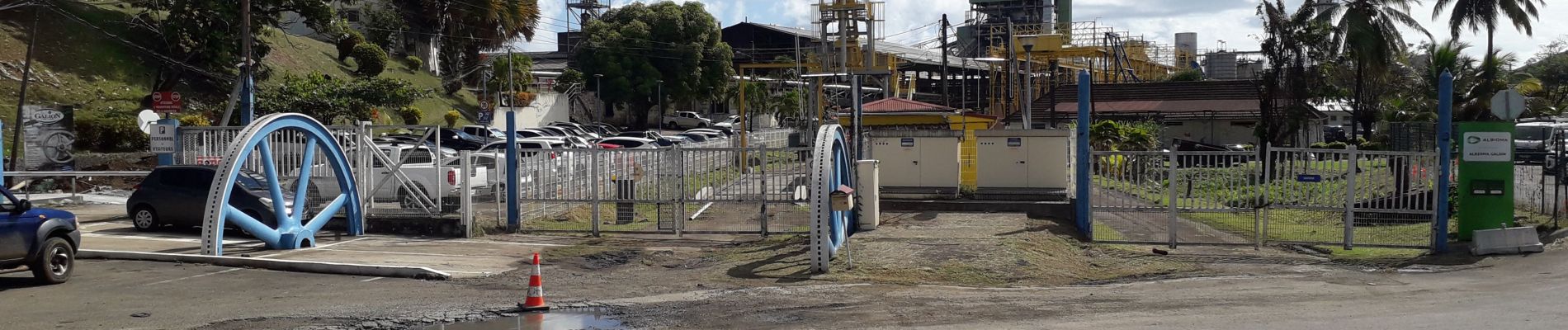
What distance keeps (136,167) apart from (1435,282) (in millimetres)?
27983

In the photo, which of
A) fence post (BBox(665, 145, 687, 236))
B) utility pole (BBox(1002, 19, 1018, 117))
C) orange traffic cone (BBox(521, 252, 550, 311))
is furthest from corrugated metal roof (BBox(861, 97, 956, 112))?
orange traffic cone (BBox(521, 252, 550, 311))

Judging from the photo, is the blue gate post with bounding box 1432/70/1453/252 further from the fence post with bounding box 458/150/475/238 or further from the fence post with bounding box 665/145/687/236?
the fence post with bounding box 458/150/475/238

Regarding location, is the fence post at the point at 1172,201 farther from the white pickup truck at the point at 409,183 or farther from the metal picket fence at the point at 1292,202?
the white pickup truck at the point at 409,183

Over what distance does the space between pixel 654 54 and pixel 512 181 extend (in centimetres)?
4753

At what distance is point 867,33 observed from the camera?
24.8 meters

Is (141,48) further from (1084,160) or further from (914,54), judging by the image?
(914,54)

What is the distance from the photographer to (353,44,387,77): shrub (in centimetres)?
4784

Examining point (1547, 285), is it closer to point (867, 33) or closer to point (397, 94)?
point (867, 33)

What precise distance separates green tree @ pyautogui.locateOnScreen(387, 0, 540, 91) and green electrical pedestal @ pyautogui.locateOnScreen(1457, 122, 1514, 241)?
4374 cm

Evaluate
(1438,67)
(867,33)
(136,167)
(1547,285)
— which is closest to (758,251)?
(1547,285)

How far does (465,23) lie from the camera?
5369 centimetres

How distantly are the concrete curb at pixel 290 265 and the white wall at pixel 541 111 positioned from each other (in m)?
36.4

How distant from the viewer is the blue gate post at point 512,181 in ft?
57.1

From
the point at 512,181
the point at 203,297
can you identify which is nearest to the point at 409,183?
the point at 512,181
